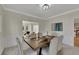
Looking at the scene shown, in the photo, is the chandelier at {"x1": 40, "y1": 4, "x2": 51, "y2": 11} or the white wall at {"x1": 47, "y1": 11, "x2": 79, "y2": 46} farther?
the white wall at {"x1": 47, "y1": 11, "x2": 79, "y2": 46}

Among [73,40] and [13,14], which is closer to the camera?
[13,14]

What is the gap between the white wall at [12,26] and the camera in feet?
4.33

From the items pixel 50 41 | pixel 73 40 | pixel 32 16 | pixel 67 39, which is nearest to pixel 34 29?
pixel 32 16

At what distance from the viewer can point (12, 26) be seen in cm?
138

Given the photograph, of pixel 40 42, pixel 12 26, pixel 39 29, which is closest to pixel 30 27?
pixel 39 29

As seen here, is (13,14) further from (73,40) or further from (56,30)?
(73,40)

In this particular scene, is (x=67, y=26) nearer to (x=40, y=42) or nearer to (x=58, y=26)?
(x=58, y=26)

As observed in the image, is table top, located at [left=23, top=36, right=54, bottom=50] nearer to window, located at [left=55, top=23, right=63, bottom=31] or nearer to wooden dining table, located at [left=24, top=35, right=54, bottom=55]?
wooden dining table, located at [left=24, top=35, right=54, bottom=55]

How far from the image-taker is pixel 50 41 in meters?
1.56

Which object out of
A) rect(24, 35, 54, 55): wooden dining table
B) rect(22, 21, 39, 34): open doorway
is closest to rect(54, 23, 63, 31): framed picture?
rect(24, 35, 54, 55): wooden dining table

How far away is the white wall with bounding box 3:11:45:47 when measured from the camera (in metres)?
1.32

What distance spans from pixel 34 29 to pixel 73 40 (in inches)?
28.8
